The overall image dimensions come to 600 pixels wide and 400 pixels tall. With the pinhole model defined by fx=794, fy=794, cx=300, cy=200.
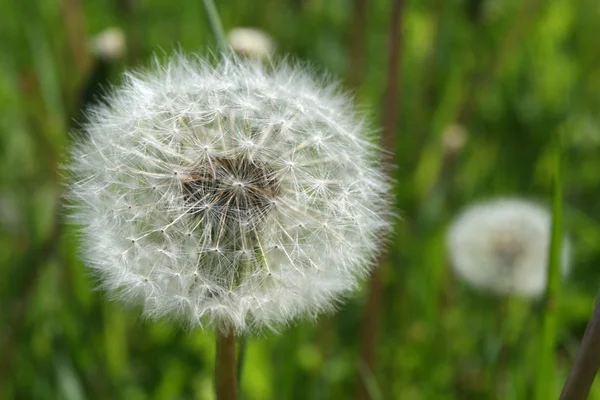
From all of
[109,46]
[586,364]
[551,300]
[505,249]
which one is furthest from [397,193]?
[586,364]

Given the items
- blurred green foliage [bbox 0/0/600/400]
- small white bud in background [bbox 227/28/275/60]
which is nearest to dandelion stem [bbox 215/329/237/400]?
blurred green foliage [bbox 0/0/600/400]

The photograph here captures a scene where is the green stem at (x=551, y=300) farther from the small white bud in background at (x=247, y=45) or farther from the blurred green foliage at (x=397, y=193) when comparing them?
the small white bud in background at (x=247, y=45)

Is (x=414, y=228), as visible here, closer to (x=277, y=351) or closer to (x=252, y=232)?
(x=277, y=351)

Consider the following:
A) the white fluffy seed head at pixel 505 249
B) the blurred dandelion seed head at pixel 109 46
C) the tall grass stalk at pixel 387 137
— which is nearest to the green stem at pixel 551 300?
the tall grass stalk at pixel 387 137

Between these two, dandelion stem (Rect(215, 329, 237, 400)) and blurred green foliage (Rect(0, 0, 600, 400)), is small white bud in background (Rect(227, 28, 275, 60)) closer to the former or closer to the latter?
blurred green foliage (Rect(0, 0, 600, 400))

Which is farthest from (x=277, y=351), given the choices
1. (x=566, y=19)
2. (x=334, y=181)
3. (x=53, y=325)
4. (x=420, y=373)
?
(x=566, y=19)
